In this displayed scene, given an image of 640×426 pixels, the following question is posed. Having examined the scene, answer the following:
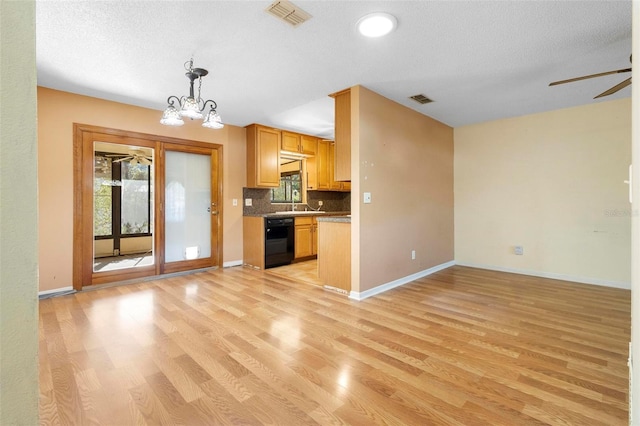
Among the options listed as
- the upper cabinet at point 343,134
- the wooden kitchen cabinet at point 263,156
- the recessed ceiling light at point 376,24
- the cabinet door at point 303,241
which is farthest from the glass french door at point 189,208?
the recessed ceiling light at point 376,24

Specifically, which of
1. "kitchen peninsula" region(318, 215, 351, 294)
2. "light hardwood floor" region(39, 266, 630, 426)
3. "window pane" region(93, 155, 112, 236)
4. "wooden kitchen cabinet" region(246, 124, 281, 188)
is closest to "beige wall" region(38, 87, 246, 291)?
"window pane" region(93, 155, 112, 236)

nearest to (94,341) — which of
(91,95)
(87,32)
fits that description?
(87,32)

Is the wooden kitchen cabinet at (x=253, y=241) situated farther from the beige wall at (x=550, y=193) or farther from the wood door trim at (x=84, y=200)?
the beige wall at (x=550, y=193)

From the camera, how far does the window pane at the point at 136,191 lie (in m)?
4.49

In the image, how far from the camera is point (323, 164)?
6258mm

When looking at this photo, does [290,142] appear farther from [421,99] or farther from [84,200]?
[84,200]

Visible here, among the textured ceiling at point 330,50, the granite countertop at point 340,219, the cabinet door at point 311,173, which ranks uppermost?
the textured ceiling at point 330,50

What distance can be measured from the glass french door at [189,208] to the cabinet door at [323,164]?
7.05ft

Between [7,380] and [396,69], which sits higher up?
[396,69]

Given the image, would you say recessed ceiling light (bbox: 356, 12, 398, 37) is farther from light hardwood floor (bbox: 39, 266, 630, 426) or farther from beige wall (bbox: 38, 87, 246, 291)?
beige wall (bbox: 38, 87, 246, 291)

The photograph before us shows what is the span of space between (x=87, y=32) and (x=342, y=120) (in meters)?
2.52

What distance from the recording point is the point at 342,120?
3.59 m

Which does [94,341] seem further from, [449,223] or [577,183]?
[577,183]

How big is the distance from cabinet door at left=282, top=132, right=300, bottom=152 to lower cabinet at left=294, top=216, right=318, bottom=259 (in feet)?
4.51
